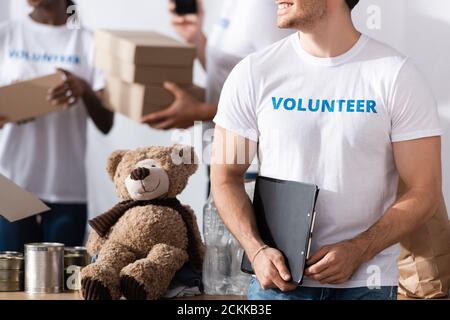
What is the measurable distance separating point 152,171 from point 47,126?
4.05 ft

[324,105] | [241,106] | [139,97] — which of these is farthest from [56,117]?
[324,105]

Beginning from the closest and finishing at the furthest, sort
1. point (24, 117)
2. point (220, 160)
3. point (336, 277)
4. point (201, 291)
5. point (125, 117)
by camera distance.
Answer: point (336, 277), point (220, 160), point (201, 291), point (24, 117), point (125, 117)

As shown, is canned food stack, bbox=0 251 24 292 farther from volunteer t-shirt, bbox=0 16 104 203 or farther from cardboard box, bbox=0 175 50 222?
volunteer t-shirt, bbox=0 16 104 203

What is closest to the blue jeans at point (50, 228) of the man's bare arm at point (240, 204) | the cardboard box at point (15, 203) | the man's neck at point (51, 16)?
the man's neck at point (51, 16)

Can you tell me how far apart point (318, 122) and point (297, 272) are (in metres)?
0.27

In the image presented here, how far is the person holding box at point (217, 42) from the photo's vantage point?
2.71m

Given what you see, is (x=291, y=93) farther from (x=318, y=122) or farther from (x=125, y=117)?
(x=125, y=117)

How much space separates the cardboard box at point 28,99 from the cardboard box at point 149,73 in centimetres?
18

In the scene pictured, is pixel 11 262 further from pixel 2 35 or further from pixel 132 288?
pixel 2 35

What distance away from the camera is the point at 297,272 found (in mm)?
1689

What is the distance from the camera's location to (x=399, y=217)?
1693 millimetres

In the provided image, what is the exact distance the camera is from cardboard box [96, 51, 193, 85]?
296 centimetres

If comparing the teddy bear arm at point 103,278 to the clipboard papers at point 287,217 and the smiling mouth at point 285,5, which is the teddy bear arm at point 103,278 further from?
the smiling mouth at point 285,5
